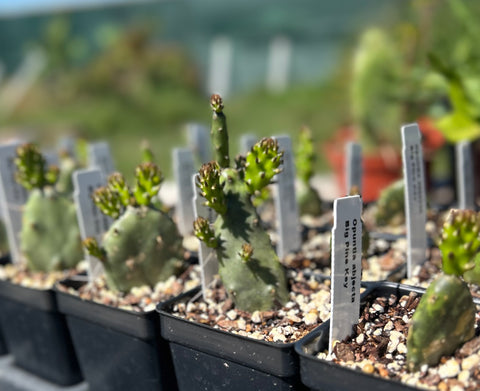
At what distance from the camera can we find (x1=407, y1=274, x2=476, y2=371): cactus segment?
1154 mm

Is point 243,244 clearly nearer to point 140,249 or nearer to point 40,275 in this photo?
point 140,249

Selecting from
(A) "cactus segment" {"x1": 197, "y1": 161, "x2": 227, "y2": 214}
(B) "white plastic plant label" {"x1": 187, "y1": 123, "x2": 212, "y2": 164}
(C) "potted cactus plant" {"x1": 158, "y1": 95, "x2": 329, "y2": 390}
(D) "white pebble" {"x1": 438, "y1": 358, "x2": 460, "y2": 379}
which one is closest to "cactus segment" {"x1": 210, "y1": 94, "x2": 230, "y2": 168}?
(C) "potted cactus plant" {"x1": 158, "y1": 95, "x2": 329, "y2": 390}

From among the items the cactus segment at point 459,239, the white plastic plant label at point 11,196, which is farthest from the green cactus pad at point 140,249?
the cactus segment at point 459,239

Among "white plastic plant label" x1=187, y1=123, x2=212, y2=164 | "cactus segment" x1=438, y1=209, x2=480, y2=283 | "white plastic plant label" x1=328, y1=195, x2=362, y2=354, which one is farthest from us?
"white plastic plant label" x1=187, y1=123, x2=212, y2=164

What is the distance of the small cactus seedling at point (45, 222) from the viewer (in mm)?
1973

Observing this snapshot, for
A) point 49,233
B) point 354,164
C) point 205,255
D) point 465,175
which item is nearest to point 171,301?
point 205,255

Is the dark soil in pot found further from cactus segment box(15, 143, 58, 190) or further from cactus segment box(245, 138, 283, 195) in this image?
cactus segment box(15, 143, 58, 190)

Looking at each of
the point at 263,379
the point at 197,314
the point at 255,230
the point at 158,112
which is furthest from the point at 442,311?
the point at 158,112

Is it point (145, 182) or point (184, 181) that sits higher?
point (145, 182)

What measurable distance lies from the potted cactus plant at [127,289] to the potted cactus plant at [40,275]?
9 centimetres

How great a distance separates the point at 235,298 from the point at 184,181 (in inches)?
26.5

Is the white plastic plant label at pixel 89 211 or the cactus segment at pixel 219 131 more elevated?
the cactus segment at pixel 219 131

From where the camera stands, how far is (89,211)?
181cm

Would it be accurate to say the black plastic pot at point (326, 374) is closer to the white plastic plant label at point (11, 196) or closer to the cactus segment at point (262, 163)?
the cactus segment at point (262, 163)
